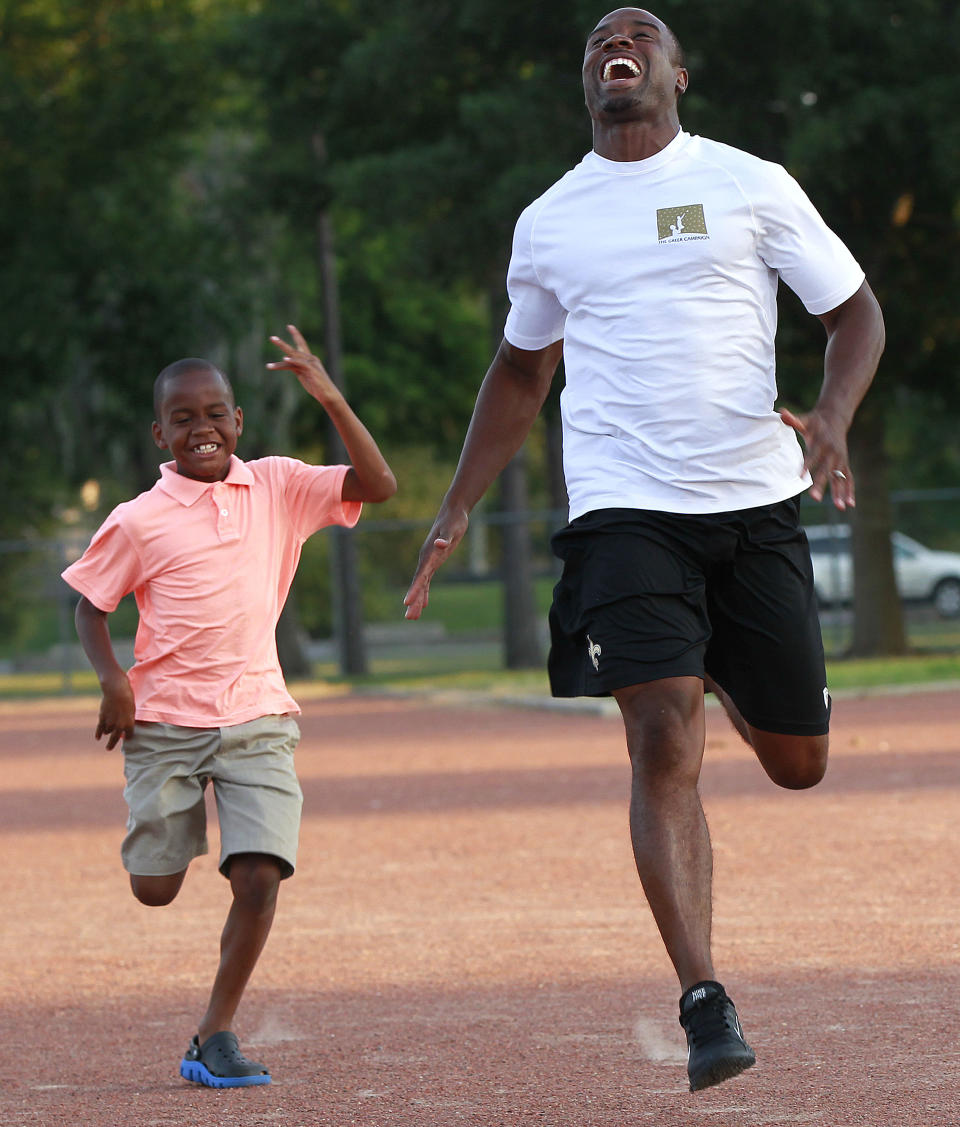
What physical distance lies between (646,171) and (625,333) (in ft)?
1.27

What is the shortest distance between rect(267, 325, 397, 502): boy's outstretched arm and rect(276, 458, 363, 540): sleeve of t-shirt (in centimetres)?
3

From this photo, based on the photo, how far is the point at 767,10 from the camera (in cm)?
2188

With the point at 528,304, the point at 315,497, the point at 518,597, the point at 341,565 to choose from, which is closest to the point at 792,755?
the point at 528,304

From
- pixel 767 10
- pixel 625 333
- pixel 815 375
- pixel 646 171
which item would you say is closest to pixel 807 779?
pixel 625 333

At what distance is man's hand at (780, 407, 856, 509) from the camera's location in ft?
13.7

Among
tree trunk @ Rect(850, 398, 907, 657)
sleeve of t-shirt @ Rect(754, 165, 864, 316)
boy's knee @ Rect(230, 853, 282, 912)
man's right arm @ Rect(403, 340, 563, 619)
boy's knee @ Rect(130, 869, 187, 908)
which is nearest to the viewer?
sleeve of t-shirt @ Rect(754, 165, 864, 316)

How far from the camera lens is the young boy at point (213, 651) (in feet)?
16.4

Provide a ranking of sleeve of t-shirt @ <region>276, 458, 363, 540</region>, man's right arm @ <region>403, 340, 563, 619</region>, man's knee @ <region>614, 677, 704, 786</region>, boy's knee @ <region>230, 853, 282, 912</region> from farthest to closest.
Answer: sleeve of t-shirt @ <region>276, 458, 363, 540</region> < boy's knee @ <region>230, 853, 282, 912</region> < man's right arm @ <region>403, 340, 563, 619</region> < man's knee @ <region>614, 677, 704, 786</region>

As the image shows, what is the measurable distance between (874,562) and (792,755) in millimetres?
21253

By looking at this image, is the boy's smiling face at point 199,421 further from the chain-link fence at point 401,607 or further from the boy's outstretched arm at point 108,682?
the chain-link fence at point 401,607

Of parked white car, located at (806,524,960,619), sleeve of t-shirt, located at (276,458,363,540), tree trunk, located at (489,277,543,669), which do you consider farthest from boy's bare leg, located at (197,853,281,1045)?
parked white car, located at (806,524,960,619)

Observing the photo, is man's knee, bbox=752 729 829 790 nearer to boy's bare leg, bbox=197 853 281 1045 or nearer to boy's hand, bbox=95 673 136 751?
boy's bare leg, bbox=197 853 281 1045

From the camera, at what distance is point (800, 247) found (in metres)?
4.49

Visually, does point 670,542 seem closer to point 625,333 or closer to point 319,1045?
point 625,333
